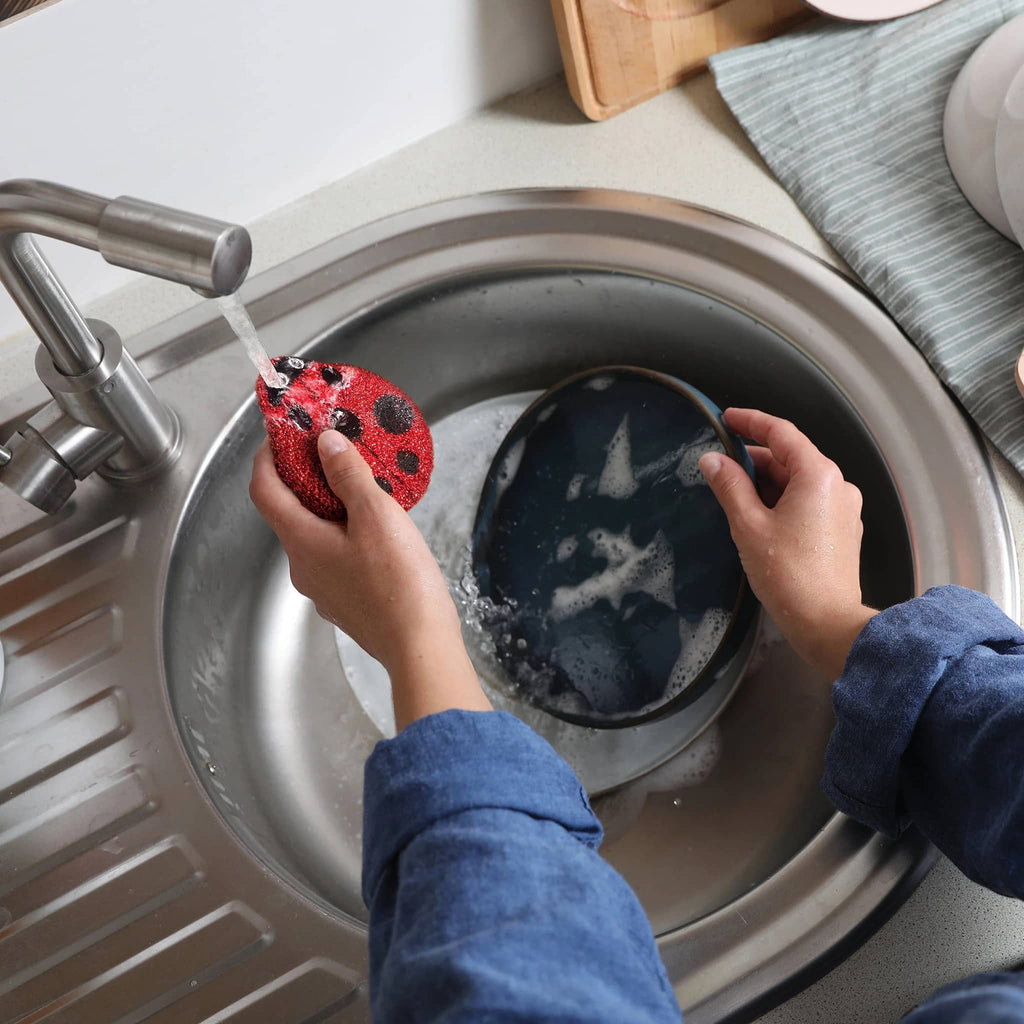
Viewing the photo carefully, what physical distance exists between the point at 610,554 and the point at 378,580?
27 cm

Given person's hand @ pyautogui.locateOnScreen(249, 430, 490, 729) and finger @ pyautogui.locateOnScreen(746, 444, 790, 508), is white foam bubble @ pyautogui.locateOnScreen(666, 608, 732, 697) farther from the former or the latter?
person's hand @ pyautogui.locateOnScreen(249, 430, 490, 729)

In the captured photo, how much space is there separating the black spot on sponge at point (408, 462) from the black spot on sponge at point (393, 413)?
0.05ft

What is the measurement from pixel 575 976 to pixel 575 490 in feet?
1.54

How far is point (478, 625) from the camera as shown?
80 cm

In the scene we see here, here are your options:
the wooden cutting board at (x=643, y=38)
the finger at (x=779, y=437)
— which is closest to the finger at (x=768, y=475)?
the finger at (x=779, y=437)

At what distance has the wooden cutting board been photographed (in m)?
0.79

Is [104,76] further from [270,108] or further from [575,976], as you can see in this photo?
[575,976]

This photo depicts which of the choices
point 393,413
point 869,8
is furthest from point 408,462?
point 869,8

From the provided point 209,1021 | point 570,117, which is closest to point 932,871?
point 209,1021

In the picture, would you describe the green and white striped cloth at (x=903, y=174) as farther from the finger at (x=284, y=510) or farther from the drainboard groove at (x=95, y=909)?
the drainboard groove at (x=95, y=909)

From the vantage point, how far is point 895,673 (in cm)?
50

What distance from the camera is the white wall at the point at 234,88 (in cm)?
68

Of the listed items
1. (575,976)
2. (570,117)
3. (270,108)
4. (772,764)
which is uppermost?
(270,108)

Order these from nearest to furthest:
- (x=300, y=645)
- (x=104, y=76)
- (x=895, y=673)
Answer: (x=895, y=673) → (x=104, y=76) → (x=300, y=645)
